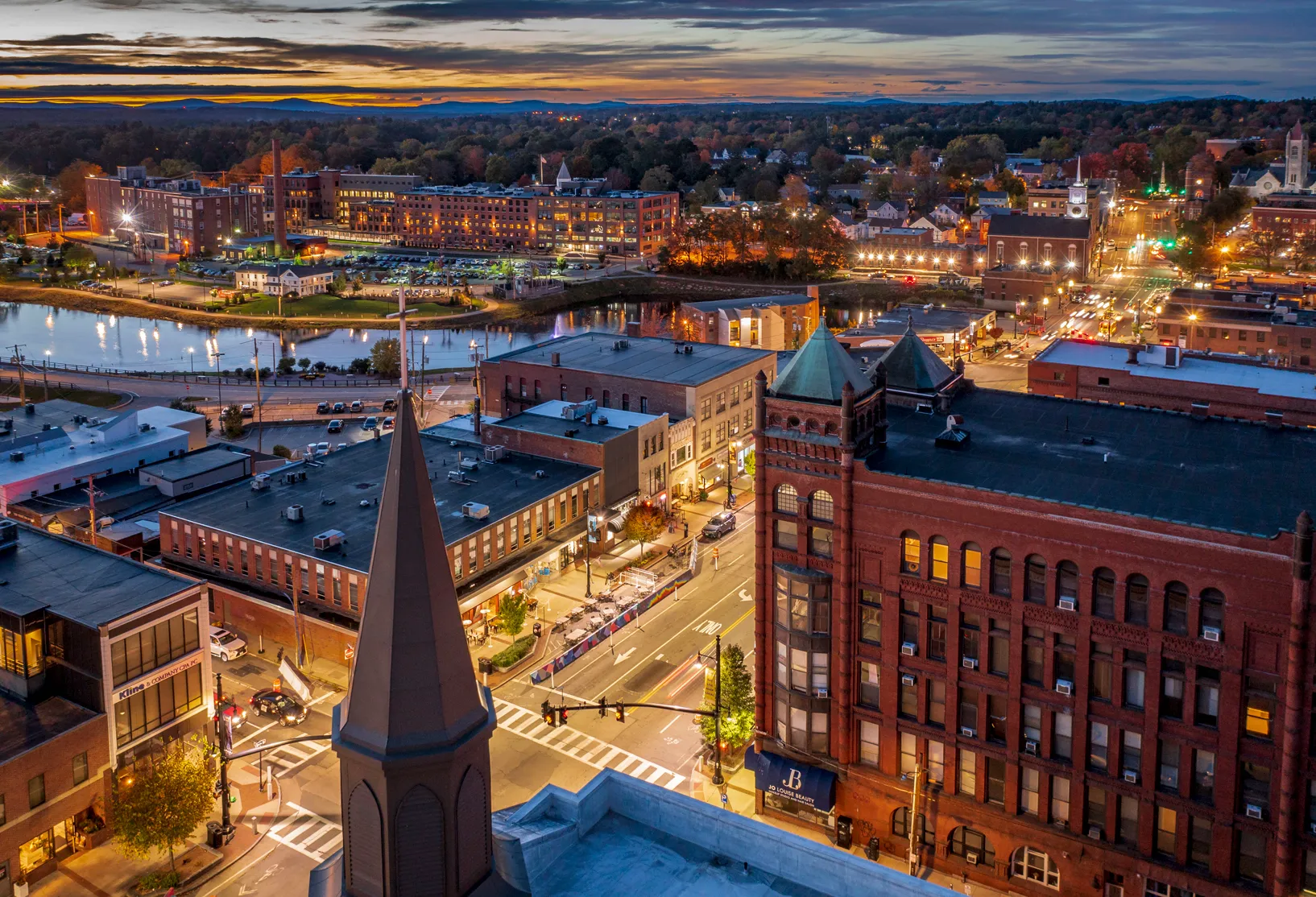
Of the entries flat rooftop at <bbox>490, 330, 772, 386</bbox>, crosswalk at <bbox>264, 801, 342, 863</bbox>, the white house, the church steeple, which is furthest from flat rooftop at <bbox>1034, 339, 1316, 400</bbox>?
the white house

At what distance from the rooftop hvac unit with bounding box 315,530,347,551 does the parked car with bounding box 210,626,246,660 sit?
6.10 metres

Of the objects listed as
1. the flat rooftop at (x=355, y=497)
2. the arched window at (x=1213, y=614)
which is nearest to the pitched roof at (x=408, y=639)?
the arched window at (x=1213, y=614)

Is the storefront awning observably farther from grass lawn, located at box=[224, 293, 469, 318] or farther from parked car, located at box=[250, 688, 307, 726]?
grass lawn, located at box=[224, 293, 469, 318]

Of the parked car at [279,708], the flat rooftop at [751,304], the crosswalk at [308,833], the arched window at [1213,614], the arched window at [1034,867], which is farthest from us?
the flat rooftop at [751,304]

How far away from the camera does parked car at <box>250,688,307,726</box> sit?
49.2 metres

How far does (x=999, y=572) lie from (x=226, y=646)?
37.0 meters

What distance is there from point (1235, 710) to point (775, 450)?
16.4 metres

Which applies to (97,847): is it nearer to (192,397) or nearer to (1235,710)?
(1235,710)

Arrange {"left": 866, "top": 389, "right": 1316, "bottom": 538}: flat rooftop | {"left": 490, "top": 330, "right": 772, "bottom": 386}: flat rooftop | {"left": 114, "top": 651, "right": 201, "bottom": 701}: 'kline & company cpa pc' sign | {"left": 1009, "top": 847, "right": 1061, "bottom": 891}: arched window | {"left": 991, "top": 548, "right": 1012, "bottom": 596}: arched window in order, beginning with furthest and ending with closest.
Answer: {"left": 490, "top": 330, "right": 772, "bottom": 386}: flat rooftop, {"left": 114, "top": 651, "right": 201, "bottom": 701}: 'kline & company cpa pc' sign, {"left": 1009, "top": 847, "right": 1061, "bottom": 891}: arched window, {"left": 991, "top": 548, "right": 1012, "bottom": 596}: arched window, {"left": 866, "top": 389, "right": 1316, "bottom": 538}: flat rooftop

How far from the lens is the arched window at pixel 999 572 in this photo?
36.8 meters

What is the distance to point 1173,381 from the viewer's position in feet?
233

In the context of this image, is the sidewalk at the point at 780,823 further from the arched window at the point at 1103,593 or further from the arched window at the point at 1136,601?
the arched window at the point at 1136,601

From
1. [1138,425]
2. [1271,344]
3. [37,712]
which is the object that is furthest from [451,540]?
[1271,344]

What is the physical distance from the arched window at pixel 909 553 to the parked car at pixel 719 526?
3220 cm
